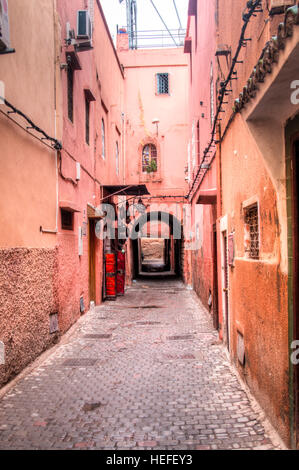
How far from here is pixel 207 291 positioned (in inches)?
415

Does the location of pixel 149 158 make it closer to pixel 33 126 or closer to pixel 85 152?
pixel 85 152

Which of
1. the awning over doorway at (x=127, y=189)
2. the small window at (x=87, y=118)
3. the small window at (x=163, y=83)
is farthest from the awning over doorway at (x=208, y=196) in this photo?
the small window at (x=163, y=83)

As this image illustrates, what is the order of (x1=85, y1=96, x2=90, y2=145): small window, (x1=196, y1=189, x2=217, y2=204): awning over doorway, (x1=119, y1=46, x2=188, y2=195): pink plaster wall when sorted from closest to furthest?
(x1=196, y1=189, x2=217, y2=204): awning over doorway
(x1=85, y1=96, x2=90, y2=145): small window
(x1=119, y1=46, x2=188, y2=195): pink plaster wall

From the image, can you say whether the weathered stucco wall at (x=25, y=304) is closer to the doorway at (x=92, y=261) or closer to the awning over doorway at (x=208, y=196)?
the awning over doorway at (x=208, y=196)

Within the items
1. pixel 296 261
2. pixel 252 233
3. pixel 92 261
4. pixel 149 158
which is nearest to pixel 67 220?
pixel 92 261

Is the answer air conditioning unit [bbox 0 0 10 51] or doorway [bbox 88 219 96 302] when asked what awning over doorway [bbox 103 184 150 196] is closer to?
doorway [bbox 88 219 96 302]

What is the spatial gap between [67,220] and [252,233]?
4.83 m

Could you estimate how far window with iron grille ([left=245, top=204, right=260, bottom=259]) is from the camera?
4.62m

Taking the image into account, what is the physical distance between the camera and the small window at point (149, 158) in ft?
63.1

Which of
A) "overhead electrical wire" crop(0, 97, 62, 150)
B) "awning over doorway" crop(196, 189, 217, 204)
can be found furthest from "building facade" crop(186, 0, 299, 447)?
"overhead electrical wire" crop(0, 97, 62, 150)

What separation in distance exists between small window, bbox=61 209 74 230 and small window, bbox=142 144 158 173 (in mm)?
10631

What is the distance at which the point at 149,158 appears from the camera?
19.4m
